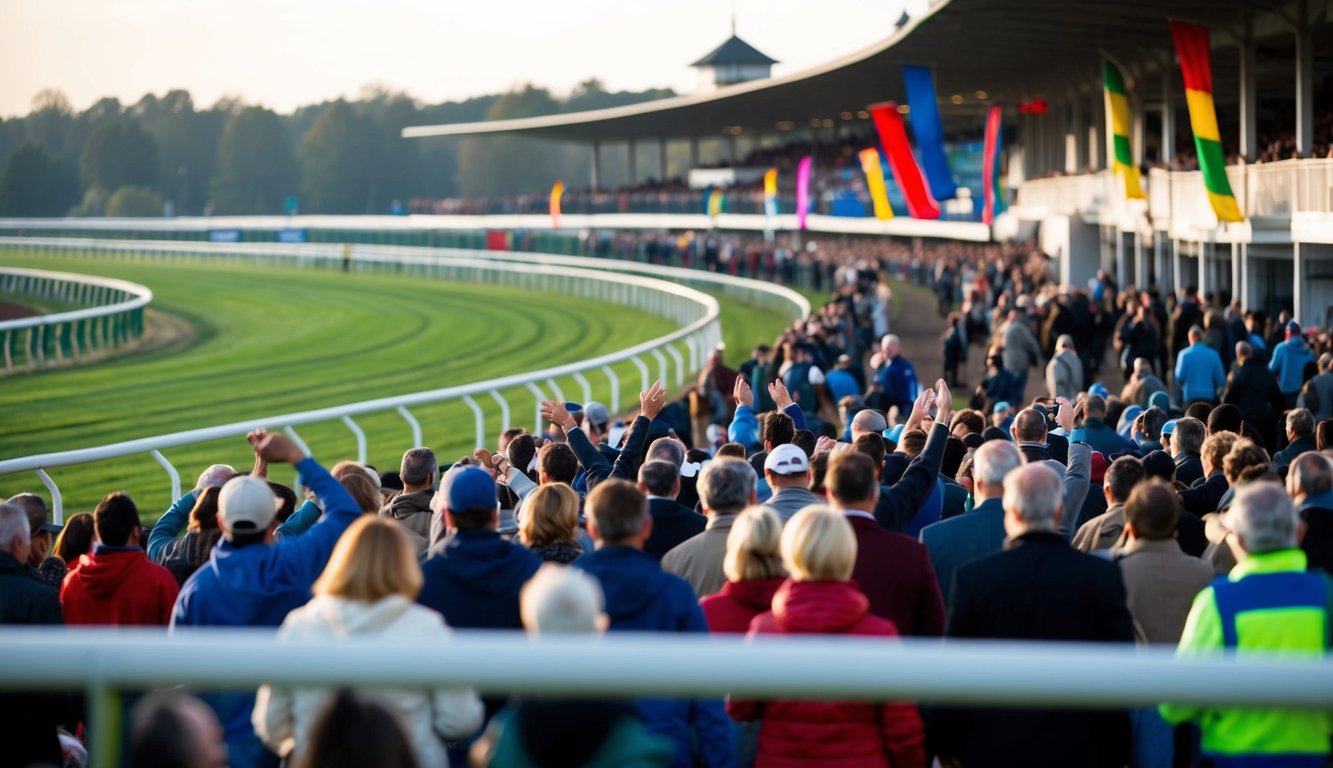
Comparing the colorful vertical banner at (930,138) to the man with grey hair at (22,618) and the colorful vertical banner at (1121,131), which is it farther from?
the man with grey hair at (22,618)

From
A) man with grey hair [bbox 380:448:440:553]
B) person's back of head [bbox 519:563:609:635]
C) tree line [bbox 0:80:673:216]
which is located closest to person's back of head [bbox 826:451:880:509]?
person's back of head [bbox 519:563:609:635]

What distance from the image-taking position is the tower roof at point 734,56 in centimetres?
7238

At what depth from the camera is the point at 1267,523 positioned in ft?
11.2

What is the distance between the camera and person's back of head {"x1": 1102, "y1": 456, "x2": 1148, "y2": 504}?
510 centimetres

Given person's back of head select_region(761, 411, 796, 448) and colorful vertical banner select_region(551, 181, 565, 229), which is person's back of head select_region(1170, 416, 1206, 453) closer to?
person's back of head select_region(761, 411, 796, 448)

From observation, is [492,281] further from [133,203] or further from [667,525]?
[133,203]

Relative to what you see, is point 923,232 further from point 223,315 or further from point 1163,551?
point 1163,551

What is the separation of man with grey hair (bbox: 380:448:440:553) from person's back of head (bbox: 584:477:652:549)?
191 cm

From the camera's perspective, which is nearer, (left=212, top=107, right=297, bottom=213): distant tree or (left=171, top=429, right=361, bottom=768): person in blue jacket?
(left=171, top=429, right=361, bottom=768): person in blue jacket

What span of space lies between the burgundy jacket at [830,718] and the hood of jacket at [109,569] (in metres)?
2.00

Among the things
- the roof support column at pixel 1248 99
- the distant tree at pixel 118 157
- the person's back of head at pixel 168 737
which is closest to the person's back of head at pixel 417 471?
the person's back of head at pixel 168 737

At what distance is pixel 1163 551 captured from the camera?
4168 millimetres

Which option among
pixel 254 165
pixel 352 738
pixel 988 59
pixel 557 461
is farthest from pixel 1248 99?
pixel 254 165

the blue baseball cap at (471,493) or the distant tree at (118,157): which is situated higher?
the distant tree at (118,157)
